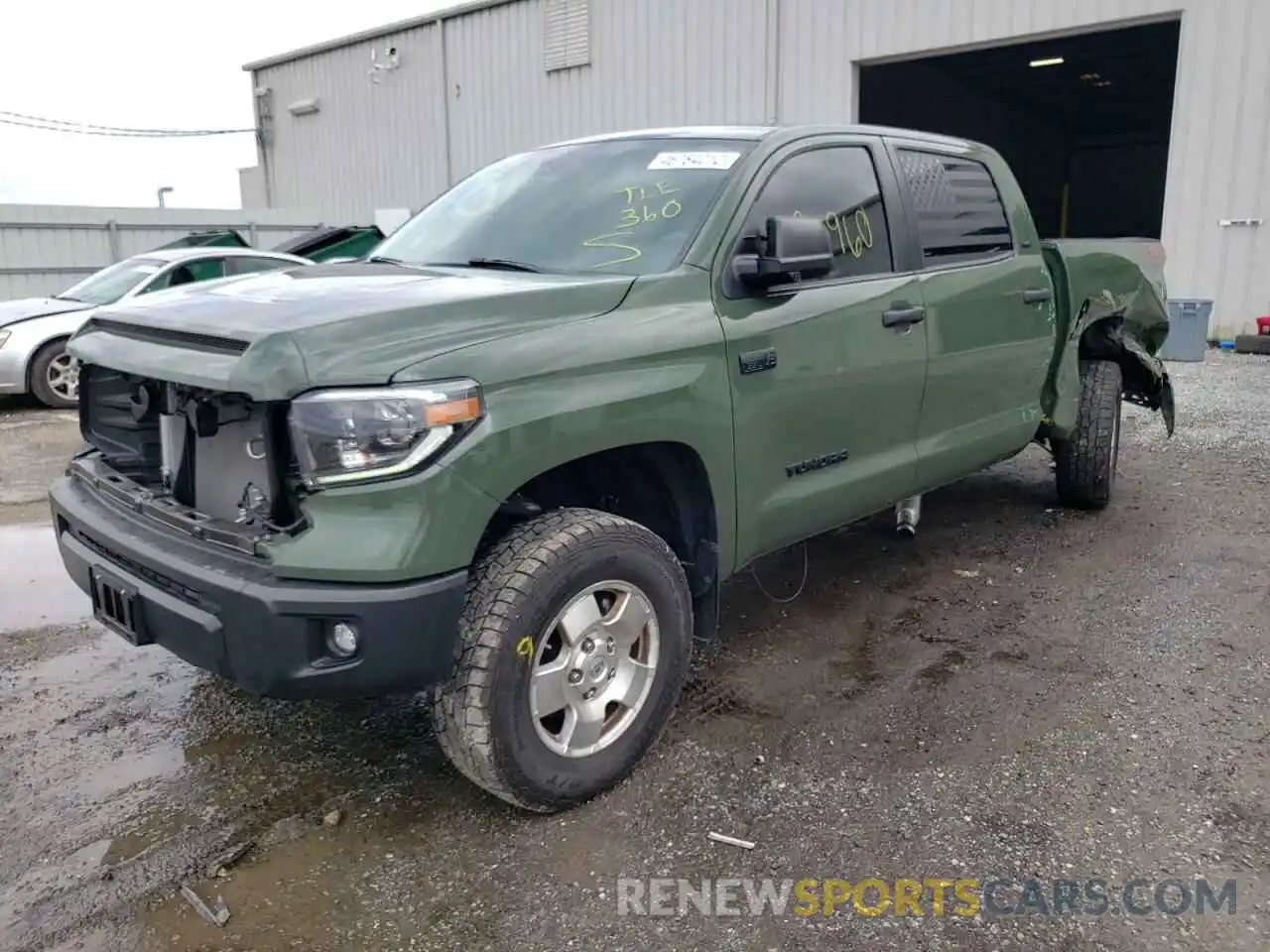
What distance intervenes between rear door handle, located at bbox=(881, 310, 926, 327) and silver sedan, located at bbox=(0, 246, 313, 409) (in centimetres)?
663

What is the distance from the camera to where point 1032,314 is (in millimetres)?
4668

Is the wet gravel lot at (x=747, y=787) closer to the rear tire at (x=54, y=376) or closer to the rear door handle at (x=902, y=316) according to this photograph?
the rear door handle at (x=902, y=316)

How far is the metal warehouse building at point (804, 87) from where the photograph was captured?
1279 cm

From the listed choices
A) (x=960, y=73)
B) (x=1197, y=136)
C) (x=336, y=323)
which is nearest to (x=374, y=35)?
(x=960, y=73)

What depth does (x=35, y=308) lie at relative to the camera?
9.45 m

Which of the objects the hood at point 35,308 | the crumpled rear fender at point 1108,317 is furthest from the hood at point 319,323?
the hood at point 35,308

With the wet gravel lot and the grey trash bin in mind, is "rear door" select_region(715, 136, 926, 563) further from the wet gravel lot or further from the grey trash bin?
the grey trash bin

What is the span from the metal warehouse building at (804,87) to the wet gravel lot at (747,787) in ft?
33.9

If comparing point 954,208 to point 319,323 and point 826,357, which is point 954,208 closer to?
point 826,357

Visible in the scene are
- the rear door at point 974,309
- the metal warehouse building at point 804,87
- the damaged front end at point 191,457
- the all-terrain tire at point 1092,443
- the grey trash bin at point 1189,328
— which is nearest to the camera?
the damaged front end at point 191,457

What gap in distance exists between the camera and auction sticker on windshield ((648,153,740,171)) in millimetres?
3439

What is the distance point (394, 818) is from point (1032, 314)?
353 centimetres

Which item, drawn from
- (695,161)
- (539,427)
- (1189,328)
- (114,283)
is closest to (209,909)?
(539,427)

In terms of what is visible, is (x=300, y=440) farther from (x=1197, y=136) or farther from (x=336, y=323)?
(x=1197, y=136)
